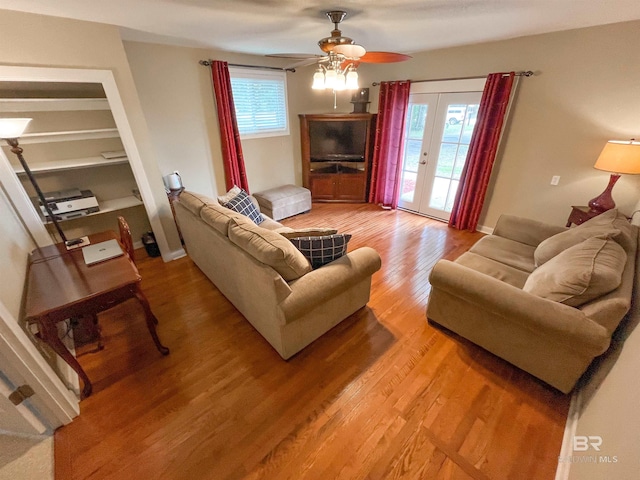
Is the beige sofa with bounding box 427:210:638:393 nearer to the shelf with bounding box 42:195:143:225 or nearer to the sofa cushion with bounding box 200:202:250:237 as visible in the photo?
the sofa cushion with bounding box 200:202:250:237

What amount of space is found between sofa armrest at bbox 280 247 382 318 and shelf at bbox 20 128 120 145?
2373mm

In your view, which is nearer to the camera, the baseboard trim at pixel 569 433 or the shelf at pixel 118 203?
the baseboard trim at pixel 569 433

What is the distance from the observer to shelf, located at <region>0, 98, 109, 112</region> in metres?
2.10

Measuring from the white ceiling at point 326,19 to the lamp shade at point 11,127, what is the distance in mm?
713

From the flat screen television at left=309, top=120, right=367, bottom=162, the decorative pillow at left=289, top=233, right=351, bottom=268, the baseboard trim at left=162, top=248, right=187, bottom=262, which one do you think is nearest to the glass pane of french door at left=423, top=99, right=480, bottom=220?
the flat screen television at left=309, top=120, right=367, bottom=162

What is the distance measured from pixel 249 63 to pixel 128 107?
1.91 meters

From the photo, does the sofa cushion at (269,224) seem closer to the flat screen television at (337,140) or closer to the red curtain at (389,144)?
the flat screen television at (337,140)

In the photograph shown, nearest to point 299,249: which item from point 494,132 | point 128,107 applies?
point 128,107

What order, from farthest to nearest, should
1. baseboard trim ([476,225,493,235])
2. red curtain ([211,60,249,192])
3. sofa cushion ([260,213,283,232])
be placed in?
baseboard trim ([476,225,493,235])
red curtain ([211,60,249,192])
sofa cushion ([260,213,283,232])

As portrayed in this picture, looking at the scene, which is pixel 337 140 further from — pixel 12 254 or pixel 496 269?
pixel 12 254

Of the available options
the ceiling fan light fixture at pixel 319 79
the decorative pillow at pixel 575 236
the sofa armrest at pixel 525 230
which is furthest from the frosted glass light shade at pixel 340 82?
the sofa armrest at pixel 525 230

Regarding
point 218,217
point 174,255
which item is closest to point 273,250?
point 218,217

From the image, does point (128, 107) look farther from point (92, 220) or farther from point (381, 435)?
point (381, 435)

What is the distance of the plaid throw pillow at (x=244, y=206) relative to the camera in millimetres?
2691
